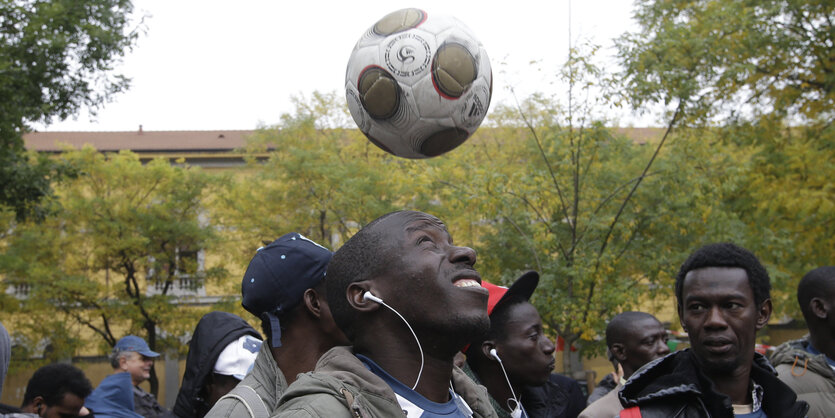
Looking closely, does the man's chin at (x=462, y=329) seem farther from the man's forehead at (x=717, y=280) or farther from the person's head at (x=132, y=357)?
the person's head at (x=132, y=357)

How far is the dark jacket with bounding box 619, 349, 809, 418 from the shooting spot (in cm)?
284

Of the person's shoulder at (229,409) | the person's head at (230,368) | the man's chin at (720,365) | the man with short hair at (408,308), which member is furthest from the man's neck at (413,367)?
the person's head at (230,368)

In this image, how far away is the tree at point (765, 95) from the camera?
12.8m

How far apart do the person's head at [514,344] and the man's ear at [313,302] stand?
5.07 feet

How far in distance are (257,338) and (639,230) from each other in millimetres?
12317

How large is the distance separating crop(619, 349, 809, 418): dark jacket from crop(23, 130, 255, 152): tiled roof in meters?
32.5

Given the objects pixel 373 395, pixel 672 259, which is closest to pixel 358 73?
pixel 373 395

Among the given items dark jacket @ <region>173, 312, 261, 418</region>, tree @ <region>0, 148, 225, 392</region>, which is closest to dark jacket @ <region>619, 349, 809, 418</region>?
dark jacket @ <region>173, 312, 261, 418</region>

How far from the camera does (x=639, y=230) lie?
15094 millimetres

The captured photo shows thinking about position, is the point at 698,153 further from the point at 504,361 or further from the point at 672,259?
the point at 504,361

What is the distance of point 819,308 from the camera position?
4.22 meters

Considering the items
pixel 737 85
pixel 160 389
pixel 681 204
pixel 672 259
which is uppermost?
pixel 737 85

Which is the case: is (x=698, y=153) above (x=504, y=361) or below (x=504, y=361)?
above

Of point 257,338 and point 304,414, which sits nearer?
point 304,414
